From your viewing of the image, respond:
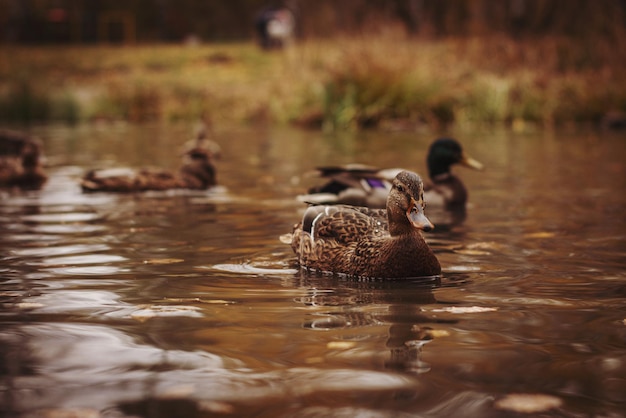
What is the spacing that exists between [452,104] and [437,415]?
Result: 81.1ft

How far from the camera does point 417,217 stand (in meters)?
6.62

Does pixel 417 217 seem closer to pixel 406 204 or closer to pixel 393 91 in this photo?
pixel 406 204

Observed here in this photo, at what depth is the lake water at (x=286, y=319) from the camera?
14.2 ft

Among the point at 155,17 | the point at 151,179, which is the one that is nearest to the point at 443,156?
the point at 151,179

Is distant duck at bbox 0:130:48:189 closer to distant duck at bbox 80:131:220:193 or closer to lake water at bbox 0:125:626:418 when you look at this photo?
distant duck at bbox 80:131:220:193

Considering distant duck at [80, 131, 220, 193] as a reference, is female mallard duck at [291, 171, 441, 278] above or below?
above

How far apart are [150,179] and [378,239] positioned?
684cm

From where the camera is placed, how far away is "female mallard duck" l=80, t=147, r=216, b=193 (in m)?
13.2

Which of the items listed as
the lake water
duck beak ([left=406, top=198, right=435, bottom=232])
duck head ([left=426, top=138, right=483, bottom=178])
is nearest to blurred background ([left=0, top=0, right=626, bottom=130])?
duck head ([left=426, top=138, right=483, bottom=178])

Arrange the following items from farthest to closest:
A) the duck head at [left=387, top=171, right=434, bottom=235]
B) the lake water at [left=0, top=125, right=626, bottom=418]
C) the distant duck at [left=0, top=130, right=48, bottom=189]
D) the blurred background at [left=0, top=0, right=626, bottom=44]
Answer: the blurred background at [left=0, top=0, right=626, bottom=44] < the distant duck at [left=0, top=130, right=48, bottom=189] < the duck head at [left=387, top=171, right=434, bottom=235] < the lake water at [left=0, top=125, right=626, bottom=418]

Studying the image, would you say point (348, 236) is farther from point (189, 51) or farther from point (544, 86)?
point (189, 51)

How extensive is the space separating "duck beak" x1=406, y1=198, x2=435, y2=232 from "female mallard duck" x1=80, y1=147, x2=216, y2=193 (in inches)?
278

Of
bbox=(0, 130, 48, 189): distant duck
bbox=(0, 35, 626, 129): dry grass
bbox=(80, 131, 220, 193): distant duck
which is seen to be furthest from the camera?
bbox=(0, 35, 626, 129): dry grass

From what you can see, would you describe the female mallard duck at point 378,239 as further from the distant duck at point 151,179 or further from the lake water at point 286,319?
the distant duck at point 151,179
